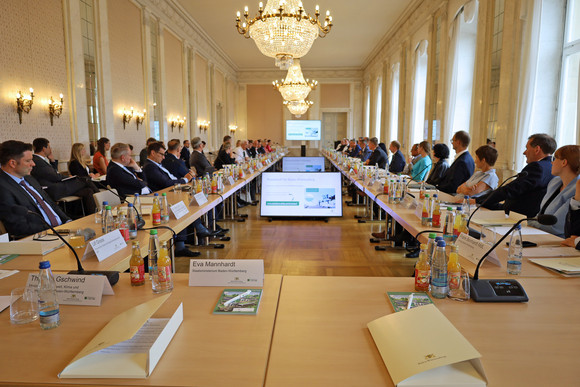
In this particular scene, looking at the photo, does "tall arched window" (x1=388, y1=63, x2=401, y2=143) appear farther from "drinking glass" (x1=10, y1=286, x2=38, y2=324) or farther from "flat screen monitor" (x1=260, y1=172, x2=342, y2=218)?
"drinking glass" (x1=10, y1=286, x2=38, y2=324)

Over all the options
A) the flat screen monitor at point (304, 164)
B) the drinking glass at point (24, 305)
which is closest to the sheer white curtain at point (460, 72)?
the flat screen monitor at point (304, 164)

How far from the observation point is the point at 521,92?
5824mm

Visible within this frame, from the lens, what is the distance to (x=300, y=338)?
129cm

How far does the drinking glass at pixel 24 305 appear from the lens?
1.41 m

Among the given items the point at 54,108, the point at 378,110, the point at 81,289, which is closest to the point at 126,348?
the point at 81,289

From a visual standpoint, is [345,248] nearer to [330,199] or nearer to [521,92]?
[330,199]

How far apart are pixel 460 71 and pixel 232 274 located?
8071mm

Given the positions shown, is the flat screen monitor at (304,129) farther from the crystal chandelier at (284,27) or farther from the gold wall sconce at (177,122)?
the crystal chandelier at (284,27)

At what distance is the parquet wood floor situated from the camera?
4.02 meters

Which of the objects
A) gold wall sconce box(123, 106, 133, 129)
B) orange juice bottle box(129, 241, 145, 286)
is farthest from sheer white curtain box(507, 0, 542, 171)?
gold wall sconce box(123, 106, 133, 129)

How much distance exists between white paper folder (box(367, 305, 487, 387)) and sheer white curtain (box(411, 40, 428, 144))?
10017 mm

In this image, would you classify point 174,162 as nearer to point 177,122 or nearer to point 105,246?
point 105,246

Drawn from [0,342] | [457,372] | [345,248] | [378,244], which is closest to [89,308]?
[0,342]

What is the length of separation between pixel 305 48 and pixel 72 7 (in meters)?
3.85
